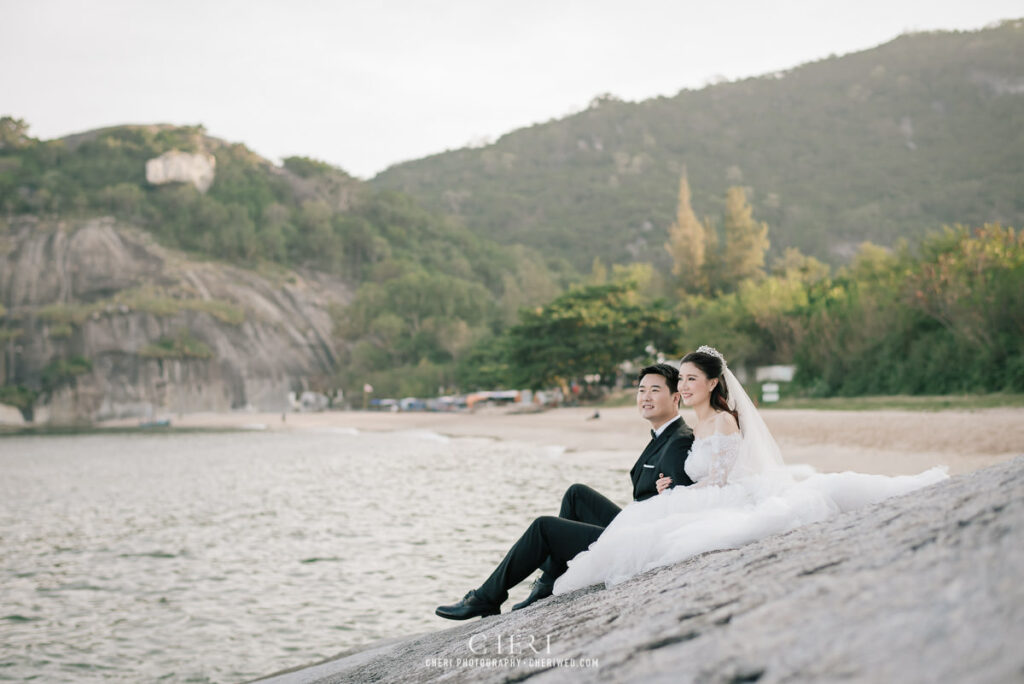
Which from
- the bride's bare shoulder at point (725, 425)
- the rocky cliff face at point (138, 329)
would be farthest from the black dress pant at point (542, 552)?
the rocky cliff face at point (138, 329)

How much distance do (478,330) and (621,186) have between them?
84972 mm

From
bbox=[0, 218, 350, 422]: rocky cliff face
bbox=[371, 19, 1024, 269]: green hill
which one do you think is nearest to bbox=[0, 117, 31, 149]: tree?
bbox=[0, 218, 350, 422]: rocky cliff face

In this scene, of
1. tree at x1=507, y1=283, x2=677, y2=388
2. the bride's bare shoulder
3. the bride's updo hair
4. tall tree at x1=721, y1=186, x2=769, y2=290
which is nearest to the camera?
the bride's bare shoulder

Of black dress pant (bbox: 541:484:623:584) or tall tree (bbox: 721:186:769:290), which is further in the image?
tall tree (bbox: 721:186:769:290)

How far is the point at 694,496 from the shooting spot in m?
4.18

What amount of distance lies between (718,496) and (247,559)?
24.7 feet

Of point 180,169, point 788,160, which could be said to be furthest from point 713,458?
point 788,160

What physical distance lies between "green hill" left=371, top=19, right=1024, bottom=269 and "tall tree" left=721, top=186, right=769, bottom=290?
5953 centimetres

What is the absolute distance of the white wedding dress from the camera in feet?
12.0

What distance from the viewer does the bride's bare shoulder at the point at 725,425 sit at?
14.4 ft

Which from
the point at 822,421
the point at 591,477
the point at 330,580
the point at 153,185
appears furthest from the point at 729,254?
the point at 153,185

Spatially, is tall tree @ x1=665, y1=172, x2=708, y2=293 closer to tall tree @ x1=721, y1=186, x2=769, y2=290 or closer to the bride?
tall tree @ x1=721, y1=186, x2=769, y2=290

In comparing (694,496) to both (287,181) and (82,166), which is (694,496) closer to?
(82,166)

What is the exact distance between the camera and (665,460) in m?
4.62
